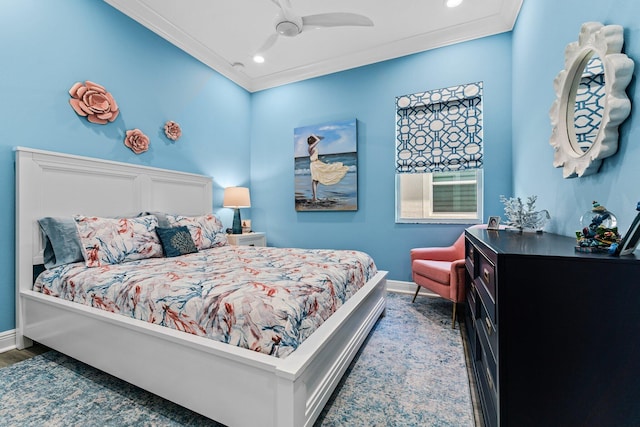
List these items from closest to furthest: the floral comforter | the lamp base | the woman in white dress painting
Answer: the floral comforter
the woman in white dress painting
the lamp base

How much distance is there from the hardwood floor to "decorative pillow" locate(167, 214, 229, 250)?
1.36m

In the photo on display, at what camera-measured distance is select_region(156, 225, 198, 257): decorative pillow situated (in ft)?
8.49

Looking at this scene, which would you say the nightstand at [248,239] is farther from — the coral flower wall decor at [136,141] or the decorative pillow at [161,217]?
the coral flower wall decor at [136,141]

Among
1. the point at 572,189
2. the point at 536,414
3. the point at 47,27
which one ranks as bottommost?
the point at 536,414

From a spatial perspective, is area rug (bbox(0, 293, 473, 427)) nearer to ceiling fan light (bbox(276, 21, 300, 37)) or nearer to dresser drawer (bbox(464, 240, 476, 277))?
Result: dresser drawer (bbox(464, 240, 476, 277))

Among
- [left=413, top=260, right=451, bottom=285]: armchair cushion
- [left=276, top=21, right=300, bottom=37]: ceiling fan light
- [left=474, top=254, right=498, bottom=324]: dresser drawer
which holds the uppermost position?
[left=276, top=21, right=300, bottom=37]: ceiling fan light

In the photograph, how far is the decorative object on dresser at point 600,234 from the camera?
1015mm

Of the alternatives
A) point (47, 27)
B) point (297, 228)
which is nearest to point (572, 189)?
point (297, 228)

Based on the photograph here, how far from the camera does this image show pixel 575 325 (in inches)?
36.8

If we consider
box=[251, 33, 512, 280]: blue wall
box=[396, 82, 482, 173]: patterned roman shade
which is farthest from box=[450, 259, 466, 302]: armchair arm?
box=[396, 82, 482, 173]: patterned roman shade

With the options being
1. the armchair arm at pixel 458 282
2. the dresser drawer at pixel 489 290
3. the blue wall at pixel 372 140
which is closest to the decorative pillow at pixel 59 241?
the blue wall at pixel 372 140

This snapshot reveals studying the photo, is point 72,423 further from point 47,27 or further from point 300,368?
point 47,27

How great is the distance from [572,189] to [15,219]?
392 centimetres

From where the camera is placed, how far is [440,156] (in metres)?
3.40
